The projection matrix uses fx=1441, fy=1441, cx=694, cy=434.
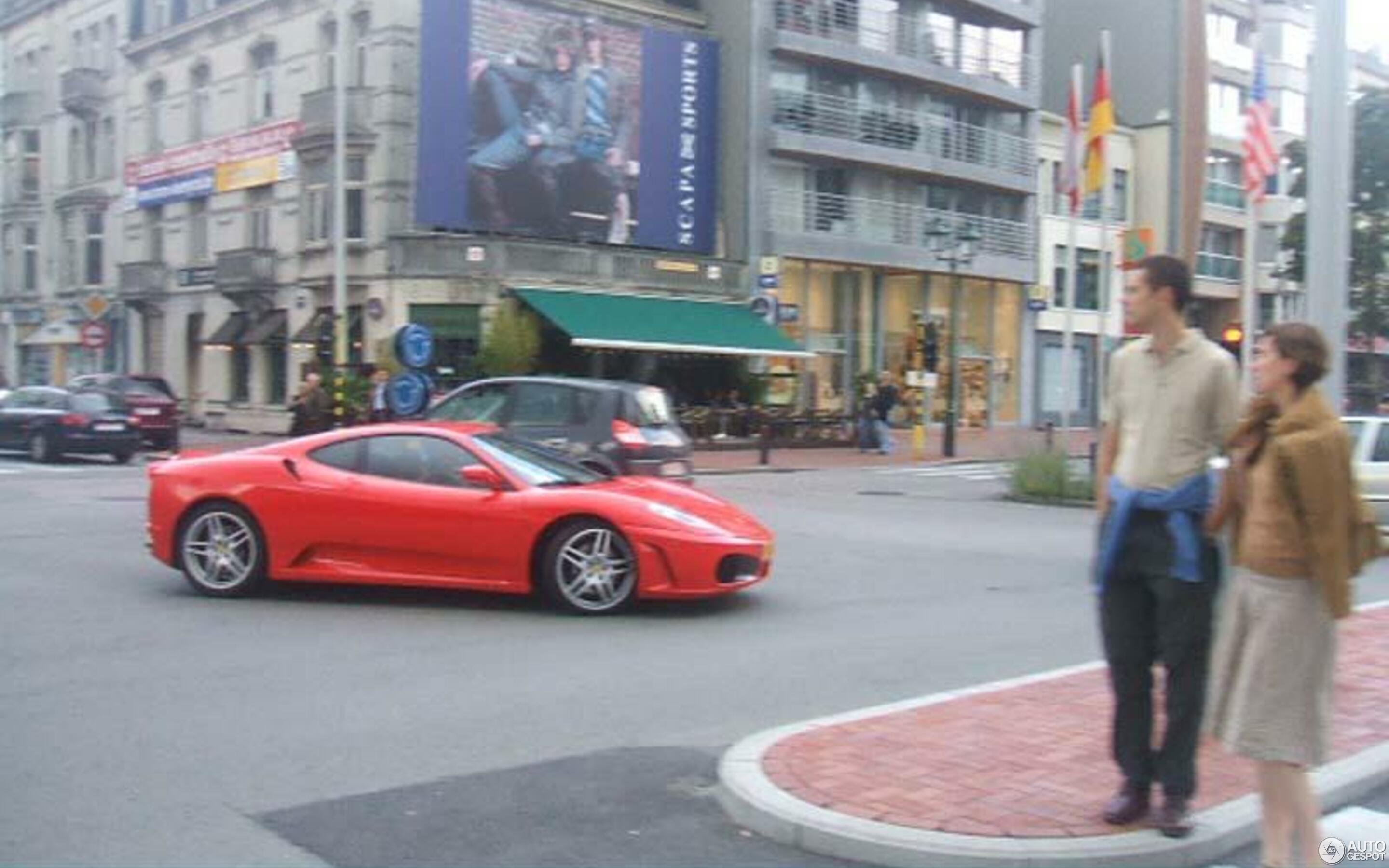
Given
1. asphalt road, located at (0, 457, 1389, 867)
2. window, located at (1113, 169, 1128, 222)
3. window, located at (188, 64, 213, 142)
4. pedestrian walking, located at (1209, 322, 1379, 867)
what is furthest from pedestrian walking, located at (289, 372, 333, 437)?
window, located at (1113, 169, 1128, 222)

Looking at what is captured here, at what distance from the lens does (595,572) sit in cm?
952

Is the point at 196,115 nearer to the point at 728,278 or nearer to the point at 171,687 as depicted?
the point at 728,278

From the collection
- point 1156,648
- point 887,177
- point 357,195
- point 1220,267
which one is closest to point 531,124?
point 357,195

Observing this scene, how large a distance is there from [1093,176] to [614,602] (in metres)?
17.9

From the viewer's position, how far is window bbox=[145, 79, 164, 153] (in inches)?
1619

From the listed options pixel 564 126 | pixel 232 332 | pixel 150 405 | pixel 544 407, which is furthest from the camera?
pixel 232 332

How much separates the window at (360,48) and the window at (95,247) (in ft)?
48.9

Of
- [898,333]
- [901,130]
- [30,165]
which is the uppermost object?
[901,130]

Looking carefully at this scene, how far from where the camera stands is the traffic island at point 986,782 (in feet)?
15.6

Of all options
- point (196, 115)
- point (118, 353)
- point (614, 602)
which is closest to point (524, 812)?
point (614, 602)

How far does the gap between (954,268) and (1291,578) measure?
1225 inches

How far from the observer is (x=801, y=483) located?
24.2 meters

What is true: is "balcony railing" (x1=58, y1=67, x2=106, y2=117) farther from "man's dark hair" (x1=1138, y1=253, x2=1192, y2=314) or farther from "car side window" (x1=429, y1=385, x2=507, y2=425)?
"man's dark hair" (x1=1138, y1=253, x2=1192, y2=314)

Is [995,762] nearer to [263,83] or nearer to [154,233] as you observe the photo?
[263,83]
